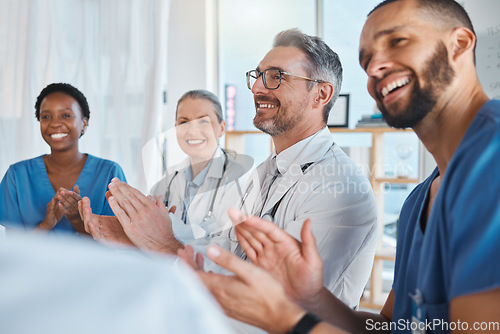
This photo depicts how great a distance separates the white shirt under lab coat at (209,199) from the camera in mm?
1078

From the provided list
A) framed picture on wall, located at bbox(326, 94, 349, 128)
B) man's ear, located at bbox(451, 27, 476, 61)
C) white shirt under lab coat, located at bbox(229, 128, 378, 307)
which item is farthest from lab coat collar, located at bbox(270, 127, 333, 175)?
framed picture on wall, located at bbox(326, 94, 349, 128)

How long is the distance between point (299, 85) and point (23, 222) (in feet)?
3.45

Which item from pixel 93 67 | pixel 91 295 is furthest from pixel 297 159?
pixel 93 67

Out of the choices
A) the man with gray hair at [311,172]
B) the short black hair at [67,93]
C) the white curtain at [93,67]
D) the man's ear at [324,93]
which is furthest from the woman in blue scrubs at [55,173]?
the man's ear at [324,93]

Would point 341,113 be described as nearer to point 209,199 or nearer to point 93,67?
point 209,199

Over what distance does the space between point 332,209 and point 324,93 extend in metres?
0.34

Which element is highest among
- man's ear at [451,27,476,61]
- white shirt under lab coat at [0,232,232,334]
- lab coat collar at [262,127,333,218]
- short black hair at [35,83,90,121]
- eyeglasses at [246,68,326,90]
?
man's ear at [451,27,476,61]

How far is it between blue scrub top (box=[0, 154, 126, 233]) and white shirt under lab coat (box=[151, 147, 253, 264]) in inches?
8.9

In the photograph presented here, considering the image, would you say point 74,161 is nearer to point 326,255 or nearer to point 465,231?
point 326,255

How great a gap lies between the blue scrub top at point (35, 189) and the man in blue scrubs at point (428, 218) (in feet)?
2.96

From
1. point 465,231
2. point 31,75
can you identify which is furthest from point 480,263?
point 31,75

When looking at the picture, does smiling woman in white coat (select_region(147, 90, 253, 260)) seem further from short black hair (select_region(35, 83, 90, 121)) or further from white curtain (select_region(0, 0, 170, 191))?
white curtain (select_region(0, 0, 170, 191))

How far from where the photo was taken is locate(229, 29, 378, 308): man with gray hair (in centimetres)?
83

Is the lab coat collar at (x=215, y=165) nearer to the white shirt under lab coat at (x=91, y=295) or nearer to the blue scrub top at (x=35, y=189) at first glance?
the blue scrub top at (x=35, y=189)
